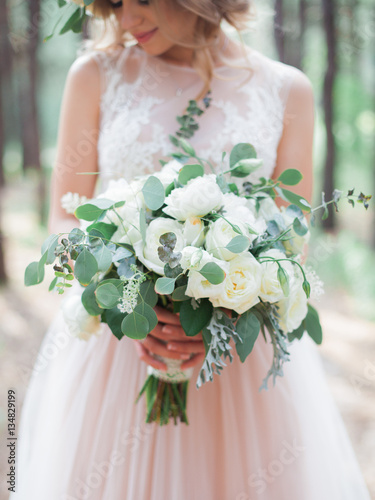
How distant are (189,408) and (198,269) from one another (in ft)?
2.43

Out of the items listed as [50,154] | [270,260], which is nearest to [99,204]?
[270,260]

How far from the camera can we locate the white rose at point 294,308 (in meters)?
1.11

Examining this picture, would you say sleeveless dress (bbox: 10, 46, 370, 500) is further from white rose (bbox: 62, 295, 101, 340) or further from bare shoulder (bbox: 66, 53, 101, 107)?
white rose (bbox: 62, 295, 101, 340)

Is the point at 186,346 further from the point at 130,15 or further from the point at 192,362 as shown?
the point at 130,15

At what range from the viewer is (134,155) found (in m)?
1.59

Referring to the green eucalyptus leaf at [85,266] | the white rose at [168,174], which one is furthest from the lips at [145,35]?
the green eucalyptus leaf at [85,266]

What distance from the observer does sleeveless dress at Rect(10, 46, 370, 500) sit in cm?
146

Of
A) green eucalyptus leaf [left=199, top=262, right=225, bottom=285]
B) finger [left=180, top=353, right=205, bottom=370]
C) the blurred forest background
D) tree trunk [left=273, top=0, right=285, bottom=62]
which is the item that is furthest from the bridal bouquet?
tree trunk [left=273, top=0, right=285, bottom=62]

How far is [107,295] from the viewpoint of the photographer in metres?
1.00

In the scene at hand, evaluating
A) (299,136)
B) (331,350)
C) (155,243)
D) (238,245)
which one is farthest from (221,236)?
(331,350)

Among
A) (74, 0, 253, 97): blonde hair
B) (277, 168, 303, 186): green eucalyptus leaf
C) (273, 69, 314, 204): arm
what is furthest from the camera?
(273, 69, 314, 204): arm

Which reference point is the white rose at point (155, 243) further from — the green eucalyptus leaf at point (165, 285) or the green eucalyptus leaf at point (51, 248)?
the green eucalyptus leaf at point (51, 248)

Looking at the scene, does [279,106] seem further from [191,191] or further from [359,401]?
[359,401]

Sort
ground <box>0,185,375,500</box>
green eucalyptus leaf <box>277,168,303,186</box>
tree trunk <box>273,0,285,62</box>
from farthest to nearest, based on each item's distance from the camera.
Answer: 1. tree trunk <box>273,0,285,62</box>
2. ground <box>0,185,375,500</box>
3. green eucalyptus leaf <box>277,168,303,186</box>
